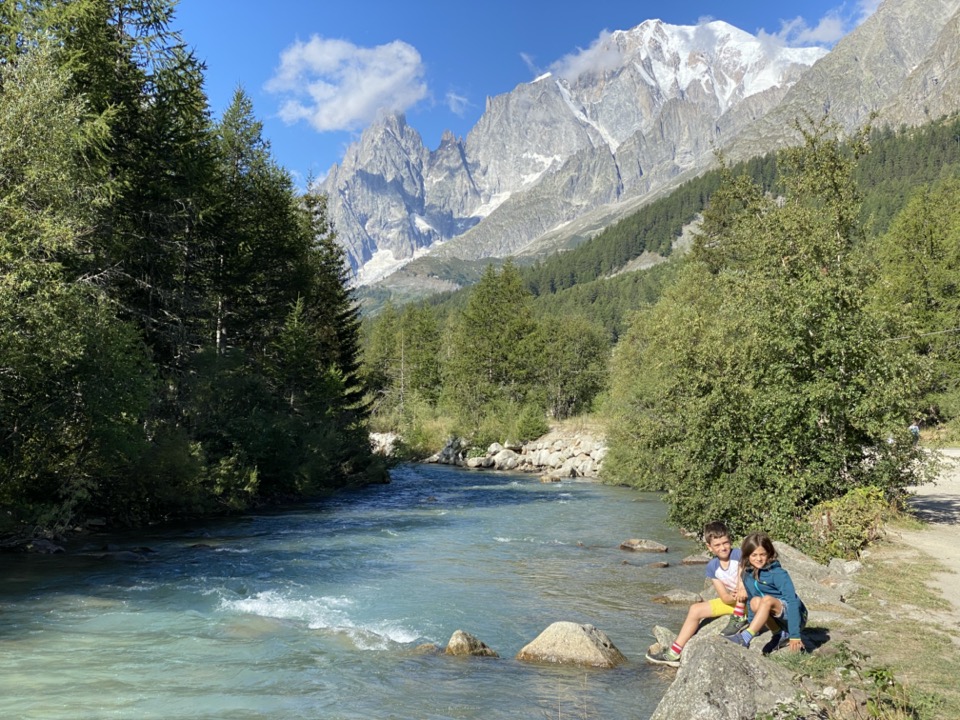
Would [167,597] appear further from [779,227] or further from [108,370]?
[779,227]

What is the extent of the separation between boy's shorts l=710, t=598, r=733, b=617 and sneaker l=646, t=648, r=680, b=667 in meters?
0.96

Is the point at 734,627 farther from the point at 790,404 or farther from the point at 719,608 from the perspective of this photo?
the point at 790,404

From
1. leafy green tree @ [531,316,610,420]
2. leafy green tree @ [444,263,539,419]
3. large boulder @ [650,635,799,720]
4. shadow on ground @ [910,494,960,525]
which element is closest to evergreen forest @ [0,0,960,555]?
shadow on ground @ [910,494,960,525]

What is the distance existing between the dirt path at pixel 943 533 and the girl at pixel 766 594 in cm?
336

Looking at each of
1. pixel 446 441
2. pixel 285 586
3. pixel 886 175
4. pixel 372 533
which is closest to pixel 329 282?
pixel 446 441

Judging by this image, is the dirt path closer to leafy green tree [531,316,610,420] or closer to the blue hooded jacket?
the blue hooded jacket

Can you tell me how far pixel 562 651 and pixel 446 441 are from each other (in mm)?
49985

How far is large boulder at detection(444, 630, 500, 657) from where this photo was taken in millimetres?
11836

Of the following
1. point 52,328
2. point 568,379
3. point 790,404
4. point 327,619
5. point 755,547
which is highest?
point 52,328

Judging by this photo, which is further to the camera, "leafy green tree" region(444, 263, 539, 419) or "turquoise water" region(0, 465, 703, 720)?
"leafy green tree" region(444, 263, 539, 419)

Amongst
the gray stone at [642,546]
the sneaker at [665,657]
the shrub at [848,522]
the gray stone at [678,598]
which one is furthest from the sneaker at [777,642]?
the gray stone at [642,546]

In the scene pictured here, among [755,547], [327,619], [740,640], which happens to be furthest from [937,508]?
[327,619]

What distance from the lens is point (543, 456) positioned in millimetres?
53562

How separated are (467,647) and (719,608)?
166 inches
